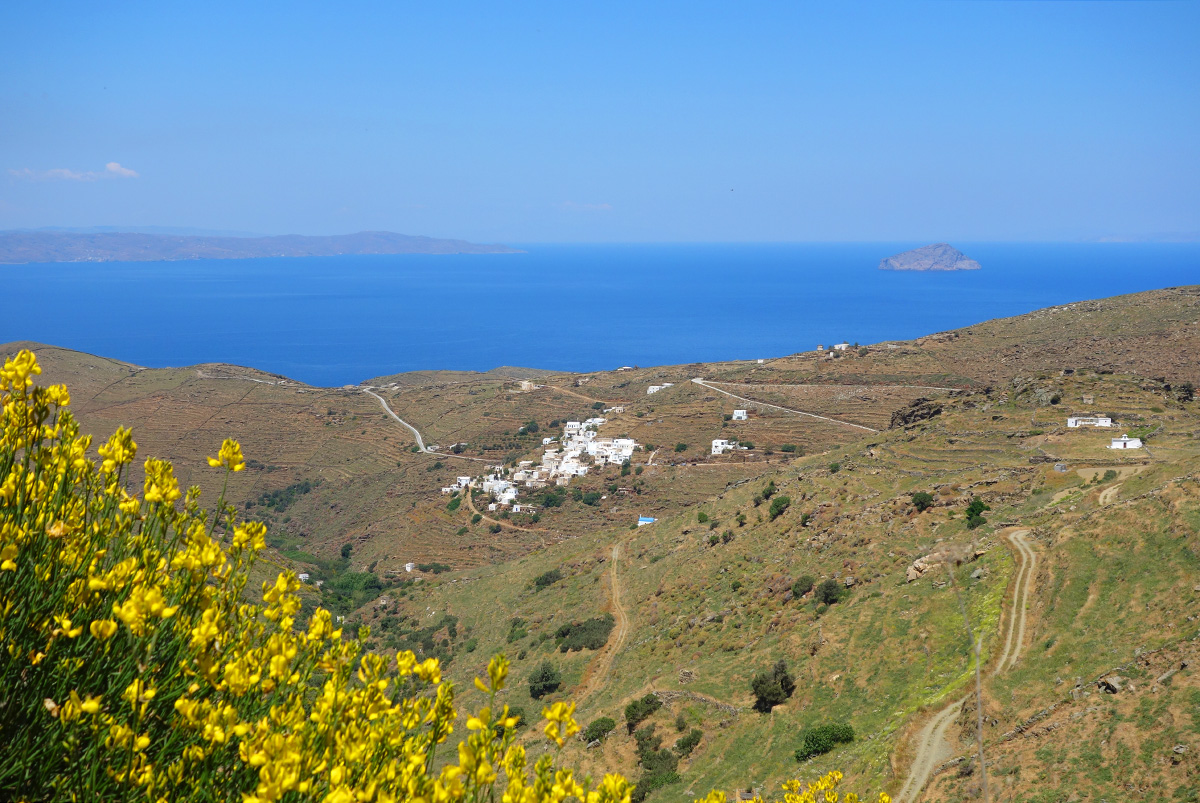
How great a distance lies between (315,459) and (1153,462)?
191ft

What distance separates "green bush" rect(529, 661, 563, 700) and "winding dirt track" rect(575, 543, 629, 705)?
95cm

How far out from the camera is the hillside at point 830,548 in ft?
47.4

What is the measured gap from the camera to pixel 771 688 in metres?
19.2

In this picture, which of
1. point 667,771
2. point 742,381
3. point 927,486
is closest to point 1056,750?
point 667,771

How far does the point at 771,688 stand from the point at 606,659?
8527 millimetres

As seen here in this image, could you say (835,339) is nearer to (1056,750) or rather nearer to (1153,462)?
(1153,462)

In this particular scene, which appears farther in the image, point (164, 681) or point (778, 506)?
point (778, 506)

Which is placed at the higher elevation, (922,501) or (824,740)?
(922,501)

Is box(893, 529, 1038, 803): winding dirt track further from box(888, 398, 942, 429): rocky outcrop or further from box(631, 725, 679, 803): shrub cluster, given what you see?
box(888, 398, 942, 429): rocky outcrop

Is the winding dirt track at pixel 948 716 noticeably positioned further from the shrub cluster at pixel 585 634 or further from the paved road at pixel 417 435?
the paved road at pixel 417 435

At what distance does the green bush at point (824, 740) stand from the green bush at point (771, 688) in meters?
2.38

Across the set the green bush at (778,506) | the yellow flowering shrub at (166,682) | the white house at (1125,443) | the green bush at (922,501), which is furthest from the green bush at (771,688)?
the white house at (1125,443)

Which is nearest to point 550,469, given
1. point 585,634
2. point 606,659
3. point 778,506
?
point 778,506

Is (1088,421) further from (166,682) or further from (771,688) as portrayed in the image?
(166,682)
